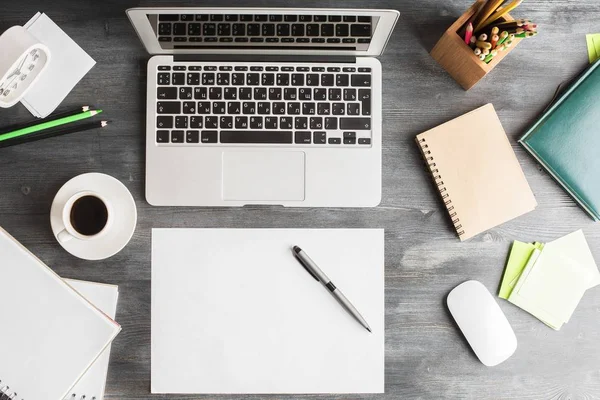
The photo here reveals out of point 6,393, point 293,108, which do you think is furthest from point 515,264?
point 6,393

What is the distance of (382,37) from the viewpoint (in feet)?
2.64

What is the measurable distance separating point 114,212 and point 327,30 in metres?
0.45

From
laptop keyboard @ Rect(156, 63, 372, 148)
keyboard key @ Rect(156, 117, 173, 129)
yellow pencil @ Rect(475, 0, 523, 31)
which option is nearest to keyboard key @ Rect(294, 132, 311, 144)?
laptop keyboard @ Rect(156, 63, 372, 148)

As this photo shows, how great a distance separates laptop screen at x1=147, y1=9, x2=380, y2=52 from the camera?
80cm

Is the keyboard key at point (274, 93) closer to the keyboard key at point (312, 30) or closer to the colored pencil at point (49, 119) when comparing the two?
the keyboard key at point (312, 30)

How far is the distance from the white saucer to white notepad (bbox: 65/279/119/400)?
53mm

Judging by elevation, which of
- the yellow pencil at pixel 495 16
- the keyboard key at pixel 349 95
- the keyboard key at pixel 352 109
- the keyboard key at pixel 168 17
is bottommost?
the keyboard key at pixel 352 109

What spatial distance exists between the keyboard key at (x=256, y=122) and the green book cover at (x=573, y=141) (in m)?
0.44

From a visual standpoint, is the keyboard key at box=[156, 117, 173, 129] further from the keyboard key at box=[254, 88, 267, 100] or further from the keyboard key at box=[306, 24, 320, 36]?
the keyboard key at box=[306, 24, 320, 36]

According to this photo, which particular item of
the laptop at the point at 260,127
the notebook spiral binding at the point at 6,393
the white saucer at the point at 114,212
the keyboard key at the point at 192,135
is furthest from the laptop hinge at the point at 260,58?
the notebook spiral binding at the point at 6,393

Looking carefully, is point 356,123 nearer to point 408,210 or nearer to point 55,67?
point 408,210

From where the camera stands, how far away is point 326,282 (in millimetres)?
837

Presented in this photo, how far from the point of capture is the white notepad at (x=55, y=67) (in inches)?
33.5

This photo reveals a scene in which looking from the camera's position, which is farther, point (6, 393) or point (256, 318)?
point (256, 318)
